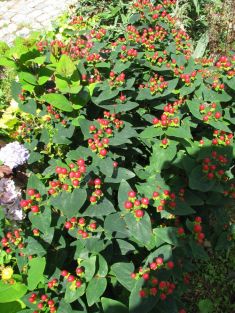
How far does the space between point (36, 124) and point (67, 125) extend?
0.33 meters

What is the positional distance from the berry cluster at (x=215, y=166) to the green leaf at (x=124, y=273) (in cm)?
64

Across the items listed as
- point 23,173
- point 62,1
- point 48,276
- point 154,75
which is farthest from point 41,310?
point 62,1

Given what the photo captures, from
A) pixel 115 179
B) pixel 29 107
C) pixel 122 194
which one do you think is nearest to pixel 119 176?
pixel 115 179

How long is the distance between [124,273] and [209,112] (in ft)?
3.49

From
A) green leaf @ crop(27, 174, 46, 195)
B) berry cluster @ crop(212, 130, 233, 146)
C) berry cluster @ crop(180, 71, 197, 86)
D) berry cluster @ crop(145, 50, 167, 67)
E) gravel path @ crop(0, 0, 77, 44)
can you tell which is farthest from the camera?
gravel path @ crop(0, 0, 77, 44)

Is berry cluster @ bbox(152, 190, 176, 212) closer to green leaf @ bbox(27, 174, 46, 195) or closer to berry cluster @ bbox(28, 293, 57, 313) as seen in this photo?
green leaf @ bbox(27, 174, 46, 195)

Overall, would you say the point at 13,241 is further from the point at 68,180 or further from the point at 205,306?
the point at 205,306

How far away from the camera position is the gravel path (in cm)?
573

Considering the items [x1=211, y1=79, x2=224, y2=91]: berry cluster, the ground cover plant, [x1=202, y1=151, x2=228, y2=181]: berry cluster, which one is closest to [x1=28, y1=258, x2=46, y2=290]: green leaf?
the ground cover plant

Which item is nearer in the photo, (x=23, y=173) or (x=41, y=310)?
(x=41, y=310)

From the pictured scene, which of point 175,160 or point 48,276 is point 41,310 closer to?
point 48,276

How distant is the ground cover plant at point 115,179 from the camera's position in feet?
5.68

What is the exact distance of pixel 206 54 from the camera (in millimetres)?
4262

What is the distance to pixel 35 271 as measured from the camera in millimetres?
1737
